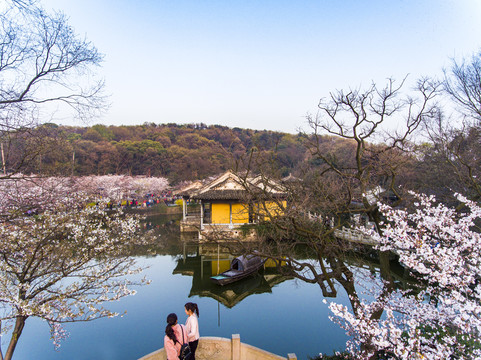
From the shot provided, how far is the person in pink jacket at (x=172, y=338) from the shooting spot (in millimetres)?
4297

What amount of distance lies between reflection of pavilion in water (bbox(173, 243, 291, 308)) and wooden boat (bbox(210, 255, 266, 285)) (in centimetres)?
27

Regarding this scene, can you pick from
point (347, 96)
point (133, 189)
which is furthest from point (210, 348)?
point (133, 189)

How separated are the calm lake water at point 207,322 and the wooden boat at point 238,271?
1.02 feet

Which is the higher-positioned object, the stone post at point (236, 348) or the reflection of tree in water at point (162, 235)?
the stone post at point (236, 348)

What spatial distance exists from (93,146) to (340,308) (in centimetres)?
4254

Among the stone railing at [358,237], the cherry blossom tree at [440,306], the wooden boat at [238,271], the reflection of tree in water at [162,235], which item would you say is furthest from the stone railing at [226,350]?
the stone railing at [358,237]

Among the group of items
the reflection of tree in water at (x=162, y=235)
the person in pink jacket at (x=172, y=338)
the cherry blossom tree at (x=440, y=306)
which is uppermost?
the cherry blossom tree at (x=440, y=306)

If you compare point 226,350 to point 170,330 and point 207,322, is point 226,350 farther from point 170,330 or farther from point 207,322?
point 207,322

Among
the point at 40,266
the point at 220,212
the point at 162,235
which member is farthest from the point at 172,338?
the point at 162,235

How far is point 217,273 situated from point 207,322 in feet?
13.2

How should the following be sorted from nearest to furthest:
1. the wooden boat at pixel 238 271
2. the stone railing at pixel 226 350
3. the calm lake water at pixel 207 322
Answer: the stone railing at pixel 226 350 → the calm lake water at pixel 207 322 → the wooden boat at pixel 238 271

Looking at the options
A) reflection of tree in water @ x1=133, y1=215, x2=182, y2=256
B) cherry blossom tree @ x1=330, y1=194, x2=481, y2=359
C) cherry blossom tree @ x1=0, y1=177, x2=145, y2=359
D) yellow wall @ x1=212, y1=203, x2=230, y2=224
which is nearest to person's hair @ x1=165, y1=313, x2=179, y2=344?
cherry blossom tree @ x1=0, y1=177, x2=145, y2=359

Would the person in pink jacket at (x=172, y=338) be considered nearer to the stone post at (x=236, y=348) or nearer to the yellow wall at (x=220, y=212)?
the stone post at (x=236, y=348)

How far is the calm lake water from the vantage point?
6.93 m
